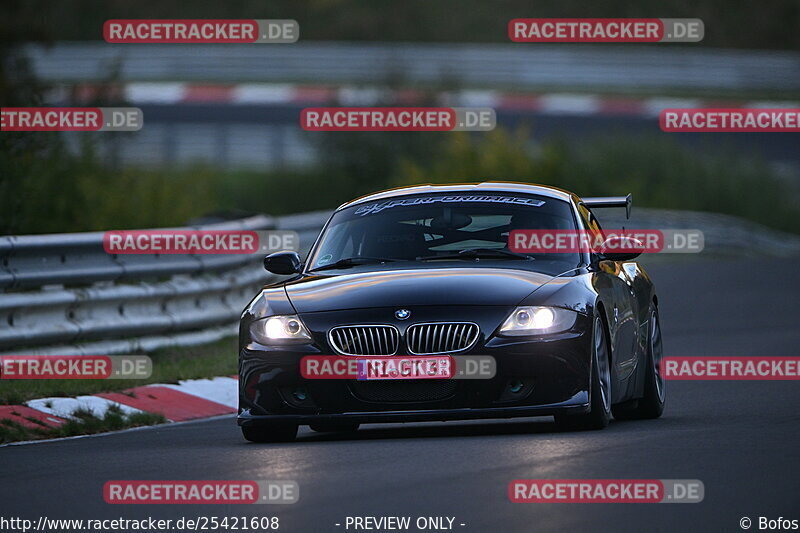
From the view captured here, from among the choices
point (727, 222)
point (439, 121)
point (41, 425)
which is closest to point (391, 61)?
point (439, 121)

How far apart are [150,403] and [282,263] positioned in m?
1.88

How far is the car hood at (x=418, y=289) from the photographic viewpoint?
9945 mm

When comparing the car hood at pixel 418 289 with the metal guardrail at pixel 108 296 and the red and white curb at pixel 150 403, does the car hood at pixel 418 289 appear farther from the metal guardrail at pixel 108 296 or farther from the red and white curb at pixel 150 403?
the metal guardrail at pixel 108 296

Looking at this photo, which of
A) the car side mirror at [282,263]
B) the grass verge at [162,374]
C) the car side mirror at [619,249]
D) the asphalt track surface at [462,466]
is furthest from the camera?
the grass verge at [162,374]

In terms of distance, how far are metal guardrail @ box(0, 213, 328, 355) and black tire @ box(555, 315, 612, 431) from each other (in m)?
4.63

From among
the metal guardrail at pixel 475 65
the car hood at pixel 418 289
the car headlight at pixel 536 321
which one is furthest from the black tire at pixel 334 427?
the metal guardrail at pixel 475 65

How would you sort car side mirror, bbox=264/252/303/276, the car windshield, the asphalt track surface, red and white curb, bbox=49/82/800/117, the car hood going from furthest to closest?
1. red and white curb, bbox=49/82/800/117
2. car side mirror, bbox=264/252/303/276
3. the car windshield
4. the car hood
5. the asphalt track surface

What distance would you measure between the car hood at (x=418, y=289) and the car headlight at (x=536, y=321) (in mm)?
85

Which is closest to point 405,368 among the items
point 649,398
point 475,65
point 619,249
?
point 619,249

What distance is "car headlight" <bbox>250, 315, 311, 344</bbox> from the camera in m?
10.1

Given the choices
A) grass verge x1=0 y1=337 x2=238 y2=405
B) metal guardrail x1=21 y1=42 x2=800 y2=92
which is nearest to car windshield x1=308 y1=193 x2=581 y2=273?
grass verge x1=0 y1=337 x2=238 y2=405

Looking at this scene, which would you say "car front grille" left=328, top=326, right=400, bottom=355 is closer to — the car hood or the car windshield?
the car hood

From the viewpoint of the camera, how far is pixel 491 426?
10.8m

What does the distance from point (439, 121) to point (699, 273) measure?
28.2 ft
